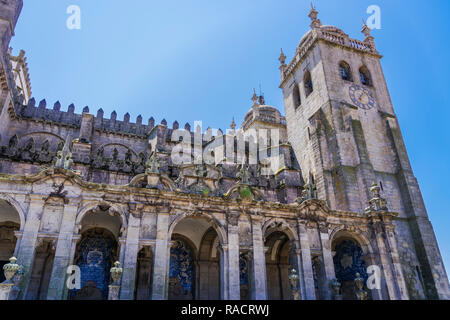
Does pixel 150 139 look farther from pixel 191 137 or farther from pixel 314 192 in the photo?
pixel 314 192

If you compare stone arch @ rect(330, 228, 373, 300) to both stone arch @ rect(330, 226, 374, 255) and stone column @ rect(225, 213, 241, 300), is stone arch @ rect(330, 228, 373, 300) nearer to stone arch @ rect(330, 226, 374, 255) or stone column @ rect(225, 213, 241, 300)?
stone arch @ rect(330, 226, 374, 255)

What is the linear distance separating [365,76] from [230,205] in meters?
22.1

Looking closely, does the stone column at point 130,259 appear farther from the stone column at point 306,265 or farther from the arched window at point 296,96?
the arched window at point 296,96

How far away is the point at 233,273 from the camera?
548 inches

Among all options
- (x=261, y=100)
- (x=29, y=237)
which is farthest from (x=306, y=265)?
(x=261, y=100)

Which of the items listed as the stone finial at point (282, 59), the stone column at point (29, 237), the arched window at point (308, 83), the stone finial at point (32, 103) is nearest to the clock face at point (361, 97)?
the arched window at point (308, 83)

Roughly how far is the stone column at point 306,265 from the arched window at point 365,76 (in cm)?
1928

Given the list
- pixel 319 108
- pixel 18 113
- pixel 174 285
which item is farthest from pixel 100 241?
pixel 319 108

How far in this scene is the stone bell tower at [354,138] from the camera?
22.2 m

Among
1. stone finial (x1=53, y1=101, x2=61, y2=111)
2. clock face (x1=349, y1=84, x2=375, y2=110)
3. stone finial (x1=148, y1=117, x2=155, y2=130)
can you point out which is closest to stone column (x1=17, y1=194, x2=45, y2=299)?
stone finial (x1=53, y1=101, x2=61, y2=111)

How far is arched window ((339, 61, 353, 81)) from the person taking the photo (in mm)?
29375

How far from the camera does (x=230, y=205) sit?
15.2m

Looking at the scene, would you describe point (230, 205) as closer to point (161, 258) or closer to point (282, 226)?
point (282, 226)
